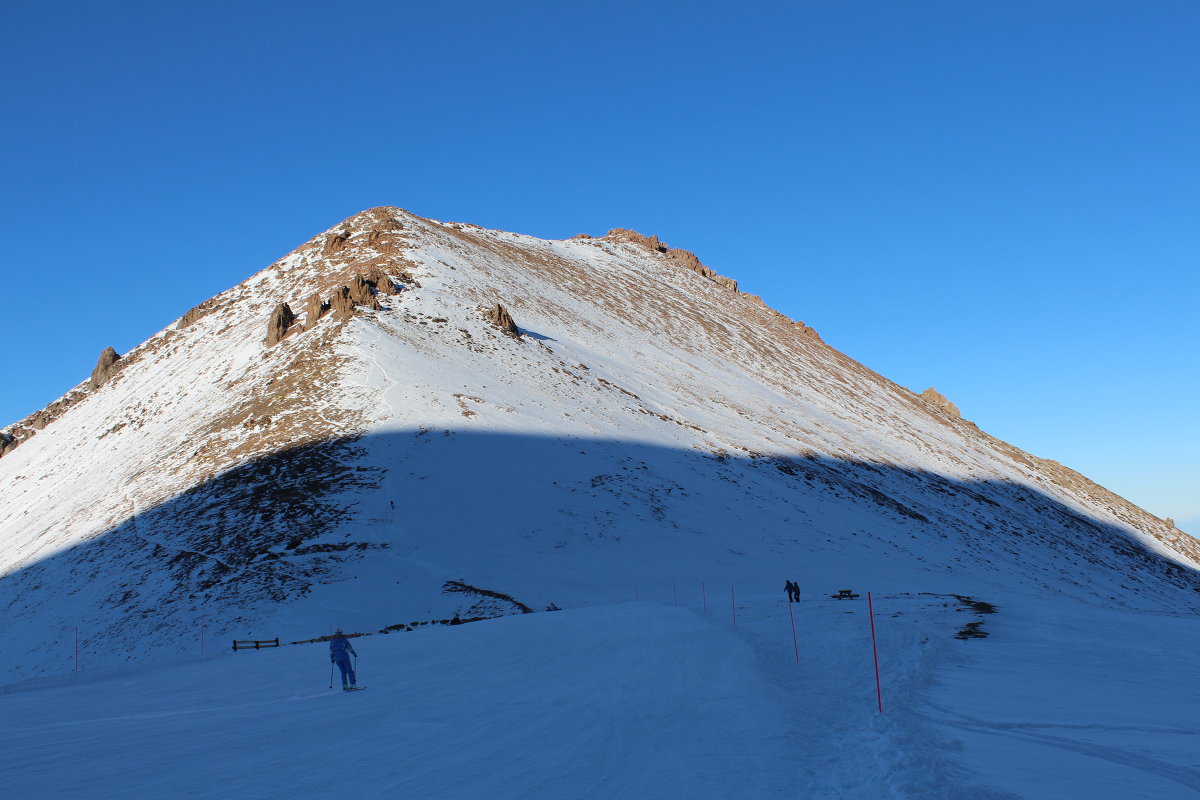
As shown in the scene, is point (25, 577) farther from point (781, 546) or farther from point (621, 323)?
point (621, 323)

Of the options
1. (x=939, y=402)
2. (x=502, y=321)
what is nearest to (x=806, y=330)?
(x=939, y=402)

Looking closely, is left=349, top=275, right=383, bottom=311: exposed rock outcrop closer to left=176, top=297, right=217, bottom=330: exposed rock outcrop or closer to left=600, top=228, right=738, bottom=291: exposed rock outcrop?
left=176, top=297, right=217, bottom=330: exposed rock outcrop

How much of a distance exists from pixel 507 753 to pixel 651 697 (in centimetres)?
379

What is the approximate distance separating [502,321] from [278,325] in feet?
49.3

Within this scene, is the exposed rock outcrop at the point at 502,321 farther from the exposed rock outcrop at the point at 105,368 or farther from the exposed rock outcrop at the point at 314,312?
the exposed rock outcrop at the point at 105,368

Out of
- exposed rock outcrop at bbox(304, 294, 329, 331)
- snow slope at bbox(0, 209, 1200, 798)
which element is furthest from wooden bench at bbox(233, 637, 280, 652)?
exposed rock outcrop at bbox(304, 294, 329, 331)

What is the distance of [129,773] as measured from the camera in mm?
A: 9250

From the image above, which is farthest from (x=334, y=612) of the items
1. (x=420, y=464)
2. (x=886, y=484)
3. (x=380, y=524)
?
(x=886, y=484)

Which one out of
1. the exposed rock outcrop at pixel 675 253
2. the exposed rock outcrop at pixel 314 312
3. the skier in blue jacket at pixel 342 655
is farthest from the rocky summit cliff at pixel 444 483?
the exposed rock outcrop at pixel 675 253

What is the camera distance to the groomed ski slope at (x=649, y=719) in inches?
331

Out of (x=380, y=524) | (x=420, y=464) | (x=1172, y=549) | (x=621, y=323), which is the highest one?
(x=621, y=323)

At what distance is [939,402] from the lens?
105 metres

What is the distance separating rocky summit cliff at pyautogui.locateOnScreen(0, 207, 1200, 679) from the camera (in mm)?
29219

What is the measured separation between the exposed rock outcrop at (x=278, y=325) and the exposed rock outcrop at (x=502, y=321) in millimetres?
13606
